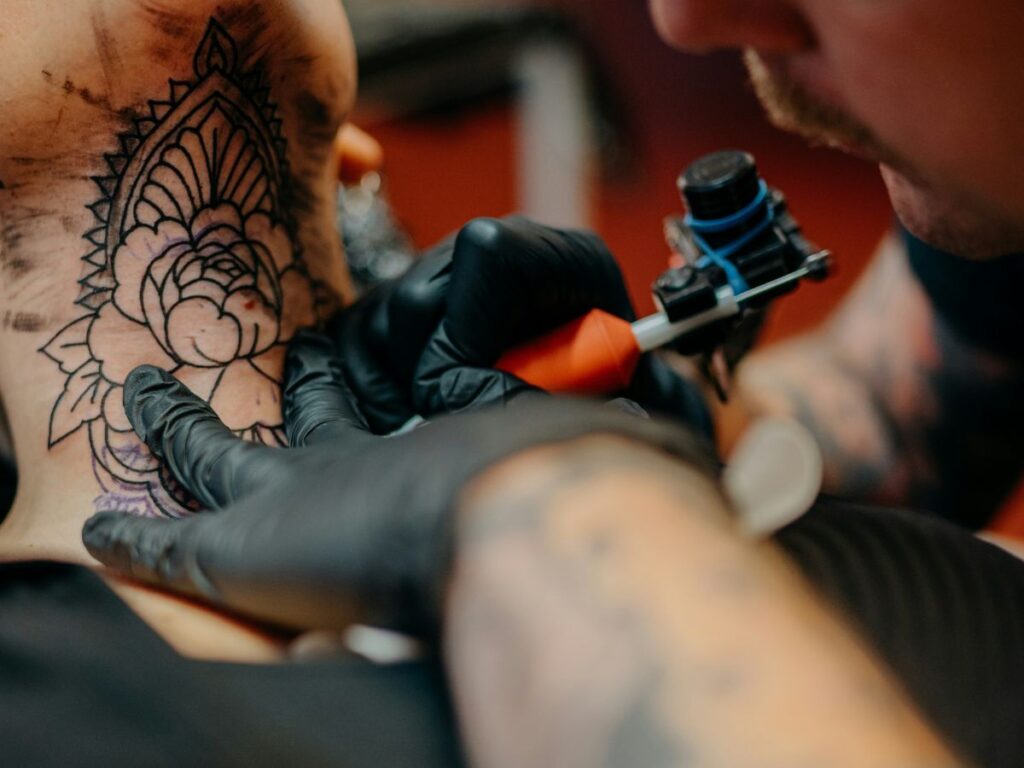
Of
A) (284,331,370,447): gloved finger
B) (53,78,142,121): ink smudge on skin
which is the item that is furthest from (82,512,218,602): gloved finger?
(53,78,142,121): ink smudge on skin

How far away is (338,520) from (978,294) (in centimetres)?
96

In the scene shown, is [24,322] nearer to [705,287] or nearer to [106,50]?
[106,50]

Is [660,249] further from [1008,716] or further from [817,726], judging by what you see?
[817,726]

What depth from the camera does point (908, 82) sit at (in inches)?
27.2

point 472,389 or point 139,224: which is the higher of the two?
point 139,224

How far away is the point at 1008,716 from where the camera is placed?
2.13ft

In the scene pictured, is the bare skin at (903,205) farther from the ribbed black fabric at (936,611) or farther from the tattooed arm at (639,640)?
the tattooed arm at (639,640)

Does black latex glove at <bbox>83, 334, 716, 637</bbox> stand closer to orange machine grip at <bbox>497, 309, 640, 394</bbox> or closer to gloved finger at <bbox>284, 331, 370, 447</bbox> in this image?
gloved finger at <bbox>284, 331, 370, 447</bbox>

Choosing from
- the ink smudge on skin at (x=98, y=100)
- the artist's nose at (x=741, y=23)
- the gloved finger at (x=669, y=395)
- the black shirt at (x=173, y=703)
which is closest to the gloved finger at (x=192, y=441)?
the black shirt at (x=173, y=703)

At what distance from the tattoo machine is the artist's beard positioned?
0.21ft

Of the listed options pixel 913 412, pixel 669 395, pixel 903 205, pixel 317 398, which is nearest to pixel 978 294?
pixel 913 412

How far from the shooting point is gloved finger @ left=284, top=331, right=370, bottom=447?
76 centimetres

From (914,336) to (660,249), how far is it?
1374 millimetres

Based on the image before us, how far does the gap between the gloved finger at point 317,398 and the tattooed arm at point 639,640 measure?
0.92 ft
